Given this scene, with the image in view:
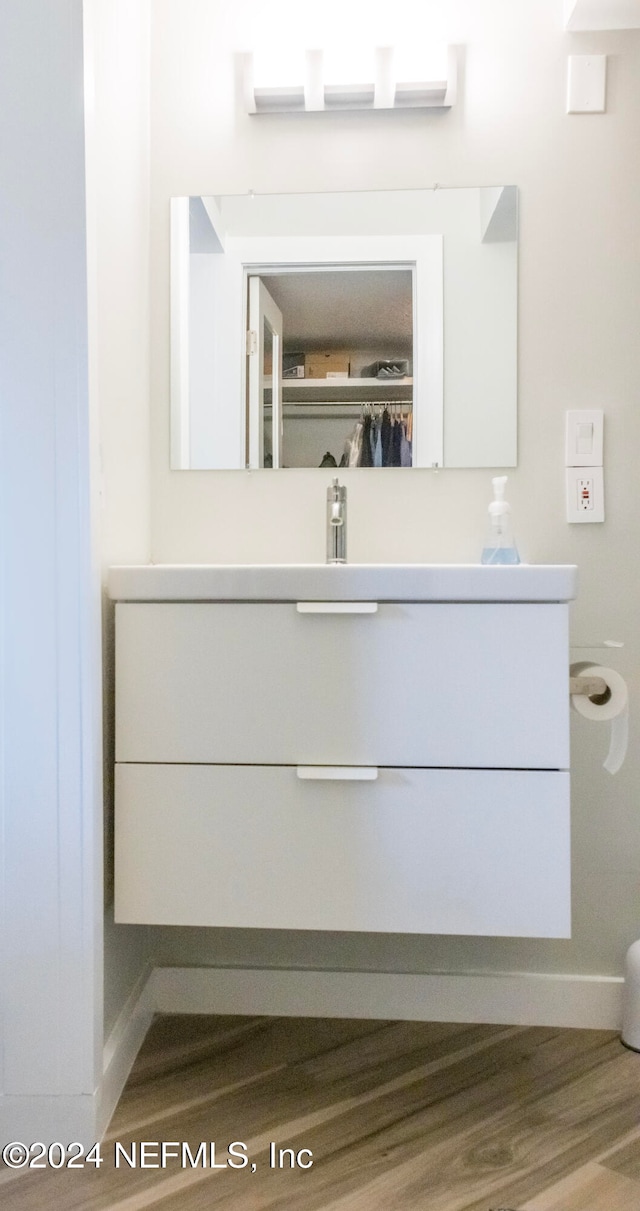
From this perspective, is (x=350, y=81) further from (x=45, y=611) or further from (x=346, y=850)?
(x=346, y=850)

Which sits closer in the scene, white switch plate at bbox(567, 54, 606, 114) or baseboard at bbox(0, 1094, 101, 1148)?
baseboard at bbox(0, 1094, 101, 1148)

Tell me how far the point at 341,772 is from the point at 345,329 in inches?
34.8

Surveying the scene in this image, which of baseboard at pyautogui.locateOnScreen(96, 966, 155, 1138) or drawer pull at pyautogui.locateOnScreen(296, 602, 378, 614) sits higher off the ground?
drawer pull at pyautogui.locateOnScreen(296, 602, 378, 614)

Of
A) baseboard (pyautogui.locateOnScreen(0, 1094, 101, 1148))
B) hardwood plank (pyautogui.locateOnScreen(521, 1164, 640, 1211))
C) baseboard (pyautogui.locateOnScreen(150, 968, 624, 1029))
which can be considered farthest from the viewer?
baseboard (pyautogui.locateOnScreen(150, 968, 624, 1029))

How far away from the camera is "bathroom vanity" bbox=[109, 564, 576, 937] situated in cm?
133

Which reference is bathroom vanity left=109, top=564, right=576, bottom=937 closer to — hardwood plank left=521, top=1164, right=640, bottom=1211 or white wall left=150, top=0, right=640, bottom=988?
hardwood plank left=521, top=1164, right=640, bottom=1211

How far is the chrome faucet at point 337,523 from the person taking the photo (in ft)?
5.47

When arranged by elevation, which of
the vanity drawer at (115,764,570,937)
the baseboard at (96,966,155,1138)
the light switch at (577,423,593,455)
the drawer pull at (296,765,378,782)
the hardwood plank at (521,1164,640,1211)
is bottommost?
the hardwood plank at (521,1164,640,1211)

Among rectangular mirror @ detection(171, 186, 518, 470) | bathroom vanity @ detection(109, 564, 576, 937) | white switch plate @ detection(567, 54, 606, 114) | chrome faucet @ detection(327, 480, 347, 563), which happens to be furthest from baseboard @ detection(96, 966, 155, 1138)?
white switch plate @ detection(567, 54, 606, 114)

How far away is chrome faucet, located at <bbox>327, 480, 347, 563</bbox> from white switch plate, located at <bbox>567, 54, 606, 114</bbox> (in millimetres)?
854

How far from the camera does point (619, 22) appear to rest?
1.68 metres

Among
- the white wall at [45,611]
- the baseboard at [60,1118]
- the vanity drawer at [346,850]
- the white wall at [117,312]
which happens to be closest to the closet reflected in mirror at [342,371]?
the white wall at [117,312]

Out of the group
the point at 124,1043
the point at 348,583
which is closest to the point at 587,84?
the point at 348,583

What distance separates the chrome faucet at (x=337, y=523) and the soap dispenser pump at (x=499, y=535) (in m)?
0.26
